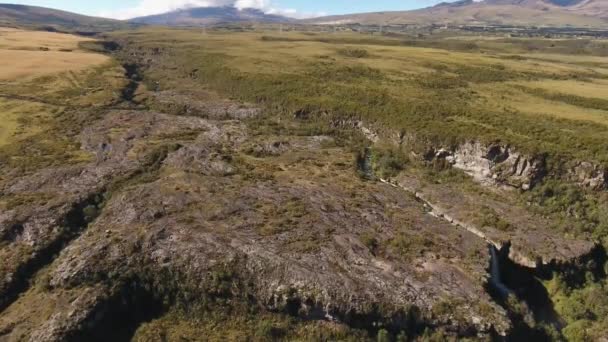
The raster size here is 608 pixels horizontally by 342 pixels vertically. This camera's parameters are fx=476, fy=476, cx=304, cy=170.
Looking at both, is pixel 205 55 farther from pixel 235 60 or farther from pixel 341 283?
pixel 341 283

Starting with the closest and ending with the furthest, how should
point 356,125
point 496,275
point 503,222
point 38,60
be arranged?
point 496,275 < point 503,222 < point 356,125 < point 38,60

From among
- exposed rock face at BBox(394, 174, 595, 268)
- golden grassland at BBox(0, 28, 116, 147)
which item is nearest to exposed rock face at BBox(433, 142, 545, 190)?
exposed rock face at BBox(394, 174, 595, 268)

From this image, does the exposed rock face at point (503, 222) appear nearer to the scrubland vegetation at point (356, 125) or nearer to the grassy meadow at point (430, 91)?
the scrubland vegetation at point (356, 125)

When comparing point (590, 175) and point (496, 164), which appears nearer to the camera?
point (590, 175)

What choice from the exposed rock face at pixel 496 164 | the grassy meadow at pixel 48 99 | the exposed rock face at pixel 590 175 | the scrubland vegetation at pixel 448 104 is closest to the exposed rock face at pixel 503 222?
the scrubland vegetation at pixel 448 104

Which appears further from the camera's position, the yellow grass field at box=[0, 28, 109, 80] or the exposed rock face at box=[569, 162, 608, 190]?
the yellow grass field at box=[0, 28, 109, 80]

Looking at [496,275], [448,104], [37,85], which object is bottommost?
[496,275]

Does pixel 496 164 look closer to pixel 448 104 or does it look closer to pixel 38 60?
pixel 448 104

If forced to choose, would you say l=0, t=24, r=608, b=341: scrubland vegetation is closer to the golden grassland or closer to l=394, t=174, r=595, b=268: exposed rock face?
the golden grassland

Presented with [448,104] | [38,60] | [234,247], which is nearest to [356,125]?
[448,104]
